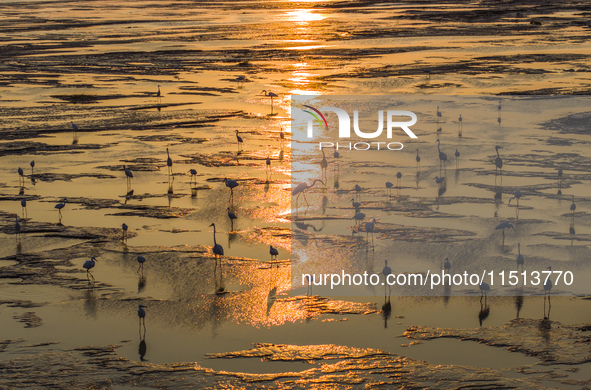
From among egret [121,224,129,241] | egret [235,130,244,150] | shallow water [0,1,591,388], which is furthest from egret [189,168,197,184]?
egret [121,224,129,241]

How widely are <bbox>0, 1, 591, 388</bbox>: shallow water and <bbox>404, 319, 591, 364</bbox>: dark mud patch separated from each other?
0.06 m

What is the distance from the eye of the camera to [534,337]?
19.1 ft

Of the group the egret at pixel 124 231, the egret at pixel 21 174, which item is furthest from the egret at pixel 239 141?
the egret at pixel 124 231

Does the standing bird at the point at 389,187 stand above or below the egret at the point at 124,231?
above

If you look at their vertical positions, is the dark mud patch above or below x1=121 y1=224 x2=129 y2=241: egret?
below

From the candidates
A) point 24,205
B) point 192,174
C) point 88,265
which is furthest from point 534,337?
point 24,205

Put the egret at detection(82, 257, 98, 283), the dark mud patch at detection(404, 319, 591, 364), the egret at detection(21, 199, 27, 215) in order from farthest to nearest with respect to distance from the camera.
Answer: the egret at detection(21, 199, 27, 215) < the egret at detection(82, 257, 98, 283) < the dark mud patch at detection(404, 319, 591, 364)

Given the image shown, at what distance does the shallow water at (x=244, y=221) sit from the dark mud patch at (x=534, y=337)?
6 cm

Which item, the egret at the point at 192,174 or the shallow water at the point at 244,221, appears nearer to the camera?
the shallow water at the point at 244,221

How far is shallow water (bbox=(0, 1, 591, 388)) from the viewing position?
224 inches

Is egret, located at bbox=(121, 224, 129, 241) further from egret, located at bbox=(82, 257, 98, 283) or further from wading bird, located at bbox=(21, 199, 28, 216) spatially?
wading bird, located at bbox=(21, 199, 28, 216)

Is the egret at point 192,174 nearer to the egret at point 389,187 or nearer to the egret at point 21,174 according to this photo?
the egret at point 21,174

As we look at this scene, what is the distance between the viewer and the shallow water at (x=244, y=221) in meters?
5.70

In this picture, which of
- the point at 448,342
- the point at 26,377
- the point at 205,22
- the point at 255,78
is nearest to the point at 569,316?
the point at 448,342
